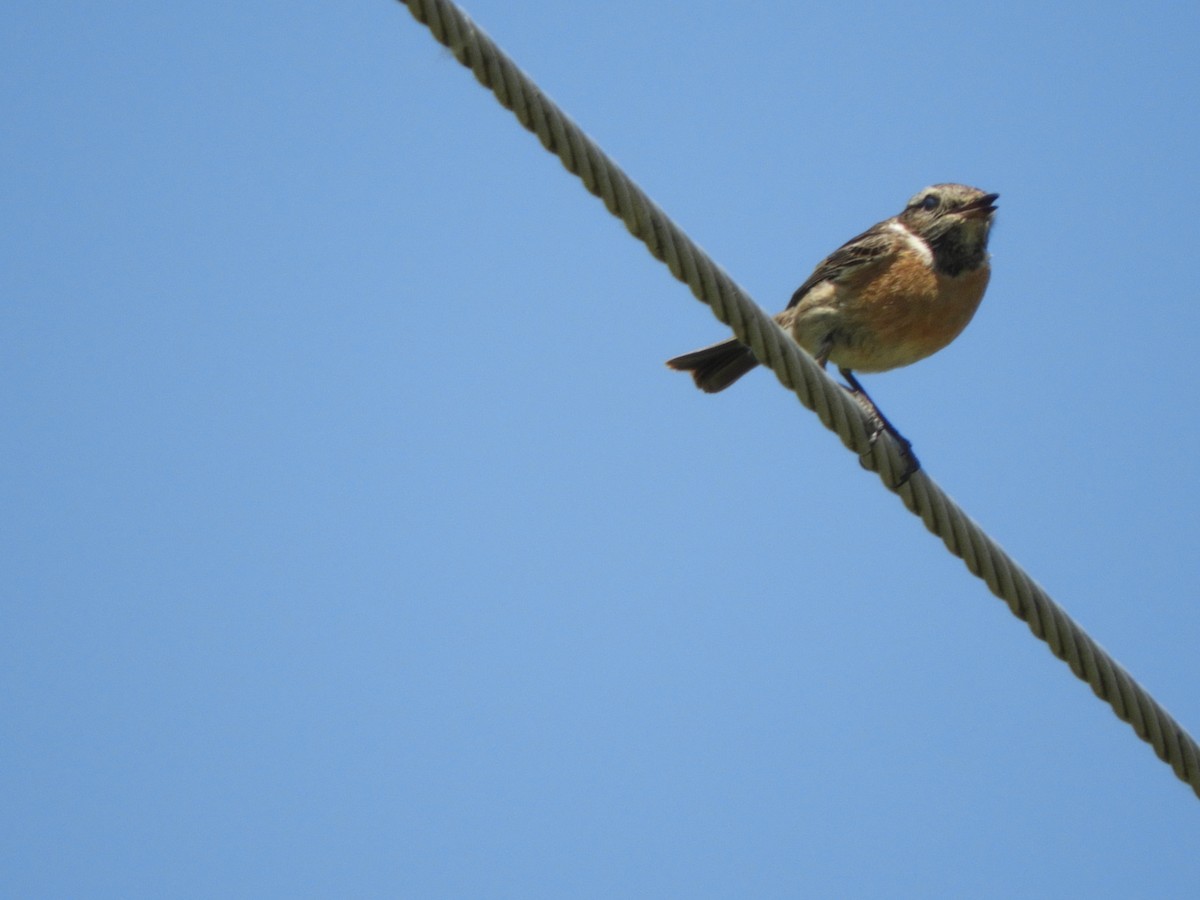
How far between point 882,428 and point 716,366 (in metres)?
2.10

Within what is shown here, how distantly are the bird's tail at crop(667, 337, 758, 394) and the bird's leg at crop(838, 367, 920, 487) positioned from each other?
524 millimetres

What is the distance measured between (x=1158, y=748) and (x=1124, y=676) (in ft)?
0.83

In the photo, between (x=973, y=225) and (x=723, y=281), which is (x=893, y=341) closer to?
(x=973, y=225)

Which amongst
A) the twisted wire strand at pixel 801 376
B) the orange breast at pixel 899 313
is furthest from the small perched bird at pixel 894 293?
the twisted wire strand at pixel 801 376

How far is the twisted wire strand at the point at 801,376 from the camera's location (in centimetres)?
341

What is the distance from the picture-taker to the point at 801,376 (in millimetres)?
→ 4035

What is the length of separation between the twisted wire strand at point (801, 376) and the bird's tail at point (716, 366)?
9.32 feet

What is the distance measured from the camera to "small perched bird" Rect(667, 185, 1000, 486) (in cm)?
670

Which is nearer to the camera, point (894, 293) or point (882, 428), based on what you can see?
point (882, 428)

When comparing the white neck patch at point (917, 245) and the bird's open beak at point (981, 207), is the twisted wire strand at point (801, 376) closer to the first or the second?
the white neck patch at point (917, 245)

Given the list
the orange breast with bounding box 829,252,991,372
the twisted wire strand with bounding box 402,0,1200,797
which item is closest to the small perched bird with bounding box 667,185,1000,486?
the orange breast with bounding box 829,252,991,372

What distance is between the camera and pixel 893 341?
6715 millimetres

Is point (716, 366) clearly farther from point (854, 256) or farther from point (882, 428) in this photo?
point (882, 428)

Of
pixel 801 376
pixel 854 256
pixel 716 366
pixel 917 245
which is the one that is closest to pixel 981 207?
pixel 917 245
